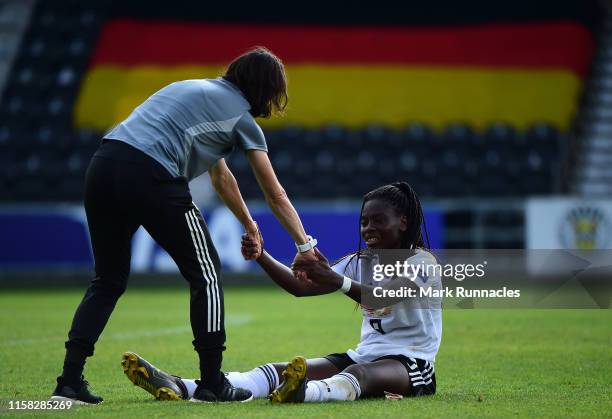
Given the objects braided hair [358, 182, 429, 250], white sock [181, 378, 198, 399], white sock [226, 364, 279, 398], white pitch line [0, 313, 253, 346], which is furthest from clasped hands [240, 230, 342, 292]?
white pitch line [0, 313, 253, 346]

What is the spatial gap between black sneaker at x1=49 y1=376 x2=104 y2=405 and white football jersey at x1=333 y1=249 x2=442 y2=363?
4.41 feet

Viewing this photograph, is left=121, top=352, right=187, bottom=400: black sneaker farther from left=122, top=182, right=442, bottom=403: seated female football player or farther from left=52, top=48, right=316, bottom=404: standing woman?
left=52, top=48, right=316, bottom=404: standing woman

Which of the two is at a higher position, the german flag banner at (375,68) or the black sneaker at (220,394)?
the german flag banner at (375,68)

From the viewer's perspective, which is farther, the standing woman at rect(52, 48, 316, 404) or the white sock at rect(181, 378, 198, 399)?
the white sock at rect(181, 378, 198, 399)

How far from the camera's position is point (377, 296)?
5066 millimetres

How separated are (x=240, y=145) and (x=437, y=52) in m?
20.8

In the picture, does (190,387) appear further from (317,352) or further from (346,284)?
(317,352)

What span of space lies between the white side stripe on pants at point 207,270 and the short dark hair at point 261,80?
2.07ft

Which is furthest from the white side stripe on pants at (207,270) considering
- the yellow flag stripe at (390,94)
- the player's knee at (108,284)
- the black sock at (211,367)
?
the yellow flag stripe at (390,94)

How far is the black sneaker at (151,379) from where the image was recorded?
16.7 ft

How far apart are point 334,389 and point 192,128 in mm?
1416

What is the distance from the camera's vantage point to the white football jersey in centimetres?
527

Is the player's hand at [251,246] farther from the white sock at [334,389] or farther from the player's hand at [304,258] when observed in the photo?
the white sock at [334,389]

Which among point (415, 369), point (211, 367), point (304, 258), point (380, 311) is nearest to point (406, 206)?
point (380, 311)
